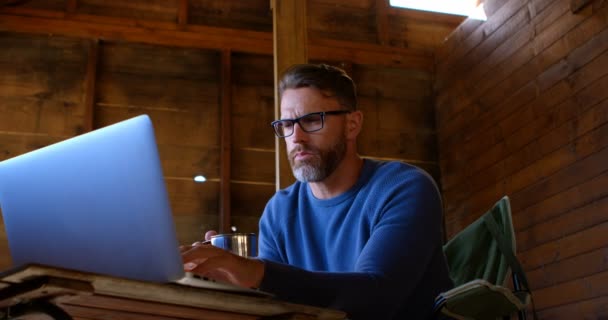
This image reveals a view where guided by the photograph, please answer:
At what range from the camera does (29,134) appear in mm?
→ 4523

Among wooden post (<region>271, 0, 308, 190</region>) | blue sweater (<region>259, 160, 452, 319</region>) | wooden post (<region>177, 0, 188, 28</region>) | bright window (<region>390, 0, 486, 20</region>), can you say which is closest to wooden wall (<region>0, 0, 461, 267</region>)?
wooden post (<region>177, 0, 188, 28</region>)

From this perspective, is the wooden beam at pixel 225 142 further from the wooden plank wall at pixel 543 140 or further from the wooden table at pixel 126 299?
the wooden table at pixel 126 299

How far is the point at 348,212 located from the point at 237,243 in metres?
0.29

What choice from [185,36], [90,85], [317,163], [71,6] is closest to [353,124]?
[317,163]

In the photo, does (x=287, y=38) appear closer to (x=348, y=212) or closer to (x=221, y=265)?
(x=348, y=212)

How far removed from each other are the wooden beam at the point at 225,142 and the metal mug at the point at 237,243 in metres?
3.11

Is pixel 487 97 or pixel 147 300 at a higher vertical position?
pixel 487 97

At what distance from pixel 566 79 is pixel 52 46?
3222 millimetres

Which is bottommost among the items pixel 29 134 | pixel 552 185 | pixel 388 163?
pixel 388 163

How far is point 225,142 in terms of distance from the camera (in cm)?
480

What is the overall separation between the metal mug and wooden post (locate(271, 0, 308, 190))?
1482 mm

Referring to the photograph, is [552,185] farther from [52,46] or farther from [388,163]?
[52,46]

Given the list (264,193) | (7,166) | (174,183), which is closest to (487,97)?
(264,193)

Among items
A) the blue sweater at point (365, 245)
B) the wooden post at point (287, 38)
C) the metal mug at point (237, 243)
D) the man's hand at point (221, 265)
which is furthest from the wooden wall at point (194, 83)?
the man's hand at point (221, 265)
